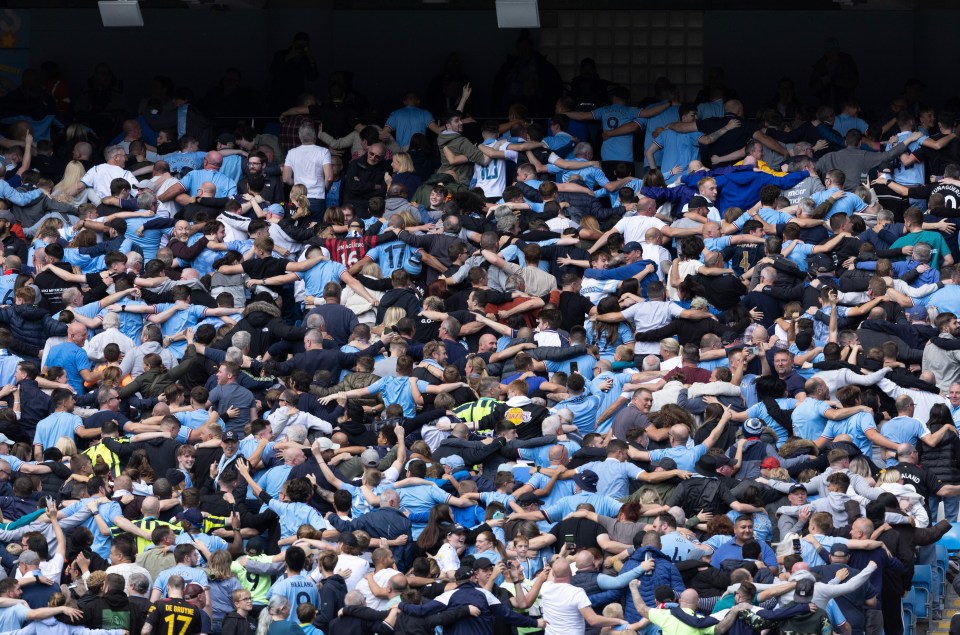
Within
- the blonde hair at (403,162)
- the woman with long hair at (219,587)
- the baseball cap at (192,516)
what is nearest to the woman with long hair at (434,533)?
the woman with long hair at (219,587)

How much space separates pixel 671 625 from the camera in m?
14.8

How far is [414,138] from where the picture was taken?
2305 cm

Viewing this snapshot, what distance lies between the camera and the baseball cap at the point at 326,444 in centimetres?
1738

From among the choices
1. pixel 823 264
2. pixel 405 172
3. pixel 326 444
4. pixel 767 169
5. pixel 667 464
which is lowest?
pixel 667 464

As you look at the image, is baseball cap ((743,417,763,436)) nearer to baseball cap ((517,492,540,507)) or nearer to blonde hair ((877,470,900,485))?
blonde hair ((877,470,900,485))

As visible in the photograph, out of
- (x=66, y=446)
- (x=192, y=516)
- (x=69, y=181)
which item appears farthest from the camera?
(x=69, y=181)

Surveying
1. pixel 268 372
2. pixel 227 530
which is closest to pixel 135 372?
pixel 268 372

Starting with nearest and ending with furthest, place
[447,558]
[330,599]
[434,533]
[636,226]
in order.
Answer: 1. [330,599]
2. [447,558]
3. [434,533]
4. [636,226]

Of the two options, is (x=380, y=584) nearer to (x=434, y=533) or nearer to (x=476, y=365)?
(x=434, y=533)

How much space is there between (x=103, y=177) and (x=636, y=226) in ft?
21.5

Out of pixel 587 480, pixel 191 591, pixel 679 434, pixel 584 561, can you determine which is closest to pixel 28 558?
pixel 191 591

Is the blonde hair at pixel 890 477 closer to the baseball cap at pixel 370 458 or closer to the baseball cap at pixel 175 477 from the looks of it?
the baseball cap at pixel 370 458

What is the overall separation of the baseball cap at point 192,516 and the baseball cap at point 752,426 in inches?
204

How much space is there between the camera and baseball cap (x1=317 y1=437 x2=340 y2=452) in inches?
684
